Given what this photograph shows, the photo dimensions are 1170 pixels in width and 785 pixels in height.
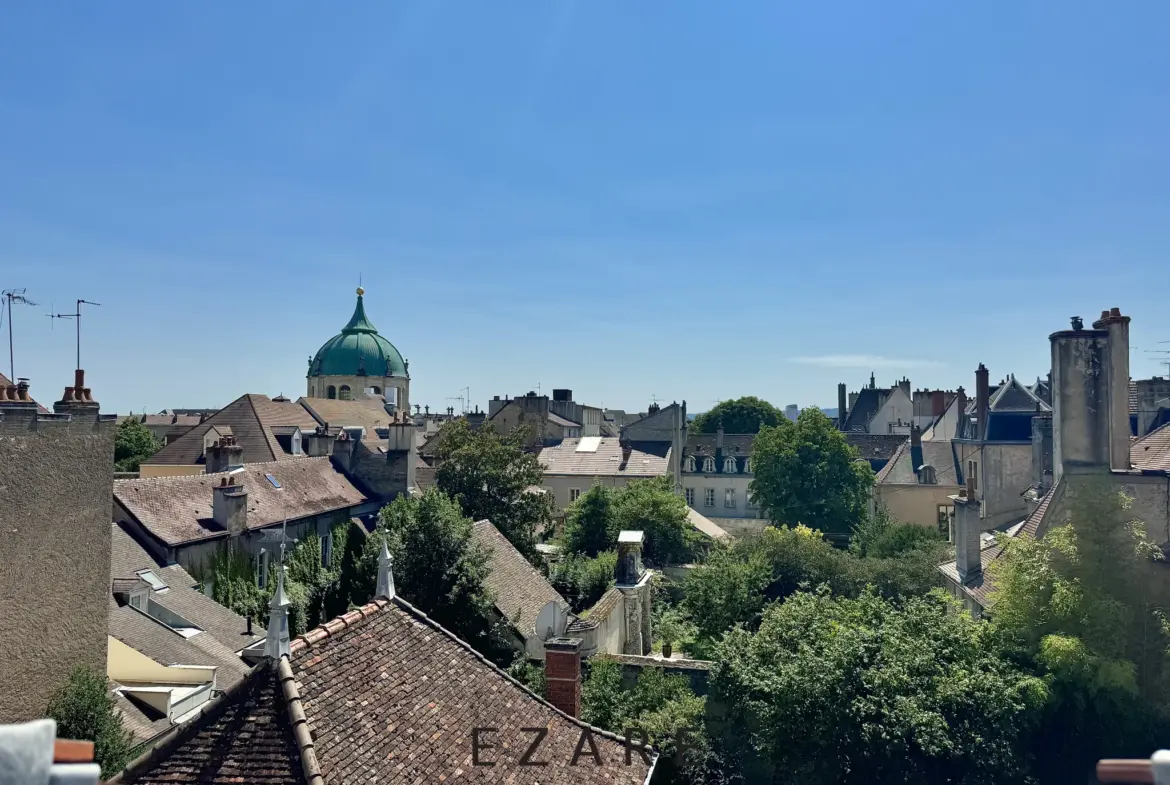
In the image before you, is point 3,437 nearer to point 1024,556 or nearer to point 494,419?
point 1024,556

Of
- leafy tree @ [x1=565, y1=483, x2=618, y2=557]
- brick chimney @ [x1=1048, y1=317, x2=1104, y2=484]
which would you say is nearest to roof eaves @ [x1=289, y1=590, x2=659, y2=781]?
brick chimney @ [x1=1048, y1=317, x2=1104, y2=484]

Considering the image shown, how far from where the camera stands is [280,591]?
8.43 meters

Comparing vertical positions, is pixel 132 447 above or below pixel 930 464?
above

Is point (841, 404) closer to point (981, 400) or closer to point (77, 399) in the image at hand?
point (981, 400)

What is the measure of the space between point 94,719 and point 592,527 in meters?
22.8

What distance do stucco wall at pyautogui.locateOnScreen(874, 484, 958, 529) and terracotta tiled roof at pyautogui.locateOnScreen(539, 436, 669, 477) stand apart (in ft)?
43.9

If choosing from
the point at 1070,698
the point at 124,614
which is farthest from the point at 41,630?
the point at 1070,698

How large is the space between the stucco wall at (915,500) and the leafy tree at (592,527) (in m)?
18.6

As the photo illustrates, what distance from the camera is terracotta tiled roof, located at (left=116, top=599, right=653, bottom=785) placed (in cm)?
759

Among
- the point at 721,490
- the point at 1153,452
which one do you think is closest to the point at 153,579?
the point at 1153,452

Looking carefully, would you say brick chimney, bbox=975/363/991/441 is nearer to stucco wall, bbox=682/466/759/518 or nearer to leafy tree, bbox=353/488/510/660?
stucco wall, bbox=682/466/759/518

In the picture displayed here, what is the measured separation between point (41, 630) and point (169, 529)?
9640 mm

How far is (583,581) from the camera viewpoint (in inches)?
1096

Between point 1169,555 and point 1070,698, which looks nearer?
point 1070,698
